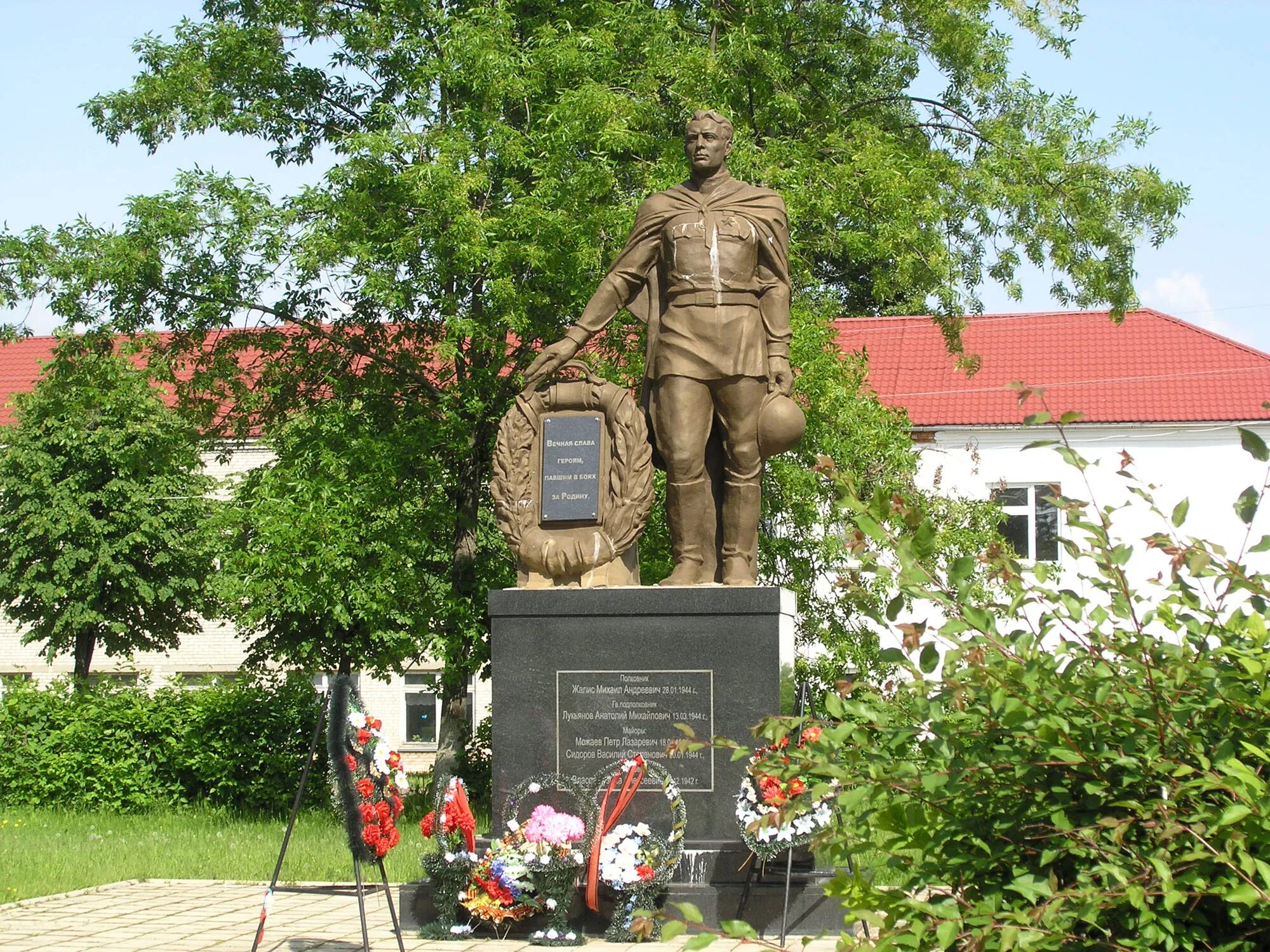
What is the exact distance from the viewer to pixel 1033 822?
2289 millimetres

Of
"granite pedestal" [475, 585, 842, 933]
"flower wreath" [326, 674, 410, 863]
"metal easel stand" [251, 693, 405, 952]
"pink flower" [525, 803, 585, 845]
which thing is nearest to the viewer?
"metal easel stand" [251, 693, 405, 952]

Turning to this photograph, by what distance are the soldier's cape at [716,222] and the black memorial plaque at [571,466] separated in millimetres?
536

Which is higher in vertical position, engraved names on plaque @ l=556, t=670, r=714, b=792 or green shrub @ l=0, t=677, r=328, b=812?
engraved names on plaque @ l=556, t=670, r=714, b=792

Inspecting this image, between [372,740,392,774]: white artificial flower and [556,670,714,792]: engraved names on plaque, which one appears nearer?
[372,740,392,774]: white artificial flower

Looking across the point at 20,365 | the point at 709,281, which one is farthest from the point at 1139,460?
the point at 20,365

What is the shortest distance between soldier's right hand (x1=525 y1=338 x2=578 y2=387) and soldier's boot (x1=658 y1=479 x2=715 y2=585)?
90 cm

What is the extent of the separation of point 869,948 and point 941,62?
14697mm

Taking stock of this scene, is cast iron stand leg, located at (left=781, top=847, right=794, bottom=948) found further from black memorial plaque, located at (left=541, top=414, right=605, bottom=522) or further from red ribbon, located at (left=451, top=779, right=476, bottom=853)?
black memorial plaque, located at (left=541, top=414, right=605, bottom=522)

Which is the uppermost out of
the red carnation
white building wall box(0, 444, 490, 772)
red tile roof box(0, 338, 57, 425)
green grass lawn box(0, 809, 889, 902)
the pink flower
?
red tile roof box(0, 338, 57, 425)

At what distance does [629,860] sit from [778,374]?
2.82 m

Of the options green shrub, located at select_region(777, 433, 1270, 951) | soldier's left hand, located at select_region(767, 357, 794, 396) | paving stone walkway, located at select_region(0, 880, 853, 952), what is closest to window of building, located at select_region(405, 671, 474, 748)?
paving stone walkway, located at select_region(0, 880, 853, 952)

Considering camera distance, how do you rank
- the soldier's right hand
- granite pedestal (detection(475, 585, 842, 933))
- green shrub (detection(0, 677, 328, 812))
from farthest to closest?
green shrub (detection(0, 677, 328, 812))
the soldier's right hand
granite pedestal (detection(475, 585, 842, 933))

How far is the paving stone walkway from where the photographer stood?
654cm

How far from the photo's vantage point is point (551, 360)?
320 inches
